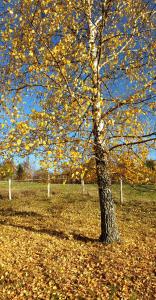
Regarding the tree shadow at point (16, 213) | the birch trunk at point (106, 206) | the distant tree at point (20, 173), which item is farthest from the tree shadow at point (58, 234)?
the distant tree at point (20, 173)

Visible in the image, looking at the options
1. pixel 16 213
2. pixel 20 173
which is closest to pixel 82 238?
pixel 16 213

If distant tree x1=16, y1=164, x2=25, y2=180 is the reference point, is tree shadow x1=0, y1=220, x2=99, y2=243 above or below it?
below

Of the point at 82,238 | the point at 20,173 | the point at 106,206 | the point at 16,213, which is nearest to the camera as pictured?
the point at 106,206

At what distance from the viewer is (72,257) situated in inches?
363

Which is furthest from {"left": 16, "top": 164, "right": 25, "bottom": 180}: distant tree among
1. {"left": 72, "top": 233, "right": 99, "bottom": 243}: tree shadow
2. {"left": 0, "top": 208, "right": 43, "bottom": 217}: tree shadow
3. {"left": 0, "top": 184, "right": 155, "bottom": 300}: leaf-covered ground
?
{"left": 72, "top": 233, "right": 99, "bottom": 243}: tree shadow

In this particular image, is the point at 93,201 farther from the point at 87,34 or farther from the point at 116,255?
the point at 87,34

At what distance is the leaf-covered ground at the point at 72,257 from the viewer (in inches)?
278

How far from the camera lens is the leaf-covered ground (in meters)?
7.07

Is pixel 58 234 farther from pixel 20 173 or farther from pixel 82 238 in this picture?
pixel 20 173

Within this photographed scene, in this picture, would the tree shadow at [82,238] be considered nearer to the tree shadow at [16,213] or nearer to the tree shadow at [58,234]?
the tree shadow at [58,234]

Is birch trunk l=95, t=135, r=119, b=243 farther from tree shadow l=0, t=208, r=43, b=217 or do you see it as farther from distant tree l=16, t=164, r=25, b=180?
distant tree l=16, t=164, r=25, b=180

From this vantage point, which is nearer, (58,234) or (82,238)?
(82,238)

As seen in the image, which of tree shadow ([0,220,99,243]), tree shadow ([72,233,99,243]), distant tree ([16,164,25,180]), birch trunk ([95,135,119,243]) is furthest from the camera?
distant tree ([16,164,25,180])

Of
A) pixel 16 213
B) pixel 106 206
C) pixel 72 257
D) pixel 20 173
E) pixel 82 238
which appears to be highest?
pixel 20 173
